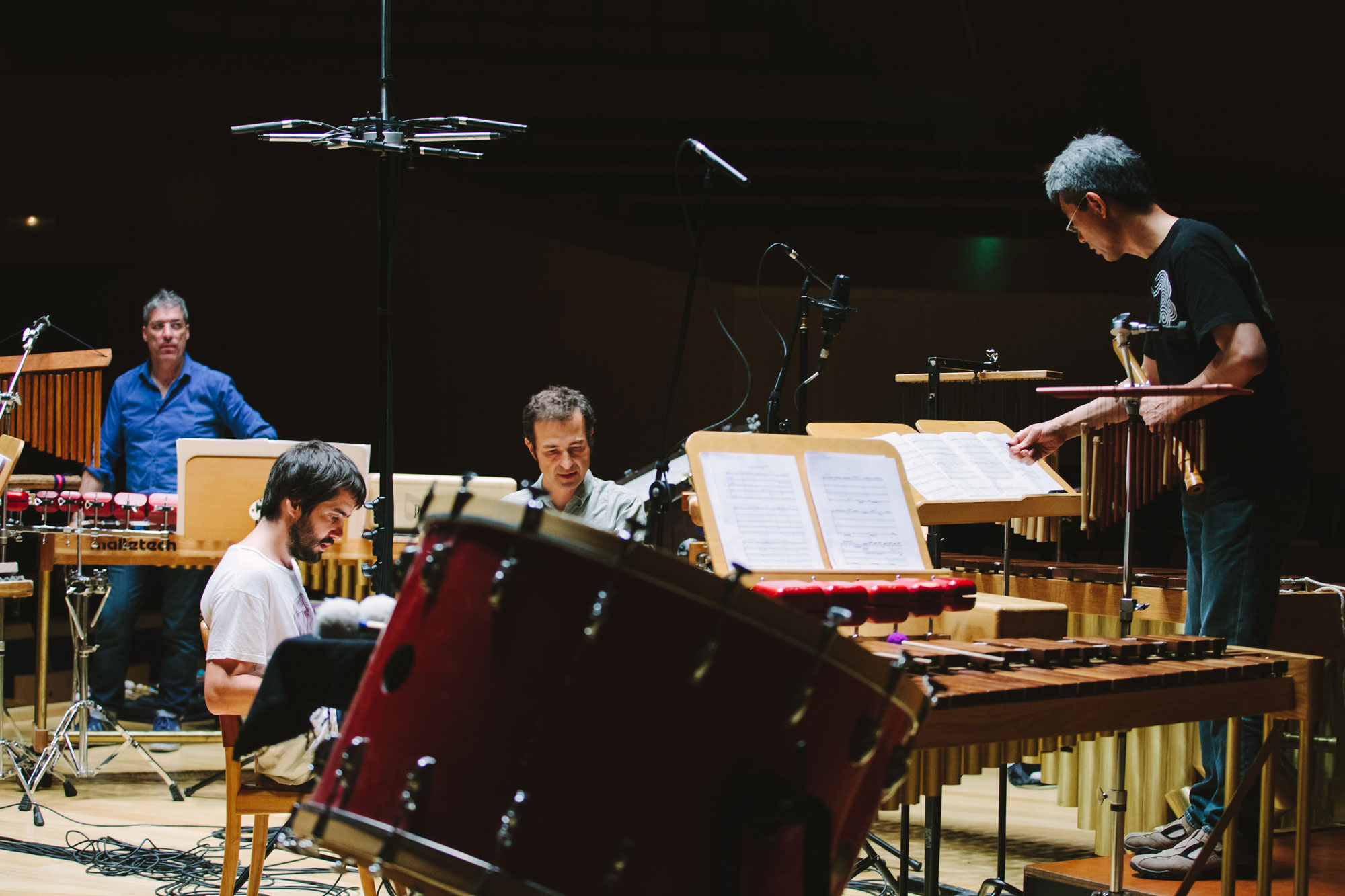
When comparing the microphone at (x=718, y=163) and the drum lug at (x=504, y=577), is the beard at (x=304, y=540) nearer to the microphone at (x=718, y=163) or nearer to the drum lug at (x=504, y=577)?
the microphone at (x=718, y=163)

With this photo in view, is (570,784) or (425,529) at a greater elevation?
(425,529)

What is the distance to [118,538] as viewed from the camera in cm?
415

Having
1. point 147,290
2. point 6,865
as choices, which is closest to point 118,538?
point 6,865

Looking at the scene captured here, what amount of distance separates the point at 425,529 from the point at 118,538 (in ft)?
10.6

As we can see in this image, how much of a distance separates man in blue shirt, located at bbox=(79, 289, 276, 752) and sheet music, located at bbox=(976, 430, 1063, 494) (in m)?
3.08

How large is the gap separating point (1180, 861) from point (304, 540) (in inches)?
74.6

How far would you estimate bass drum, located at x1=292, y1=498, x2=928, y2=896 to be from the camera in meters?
1.25

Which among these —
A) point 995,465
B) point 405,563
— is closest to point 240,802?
point 405,563

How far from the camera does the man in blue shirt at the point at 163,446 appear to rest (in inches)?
193

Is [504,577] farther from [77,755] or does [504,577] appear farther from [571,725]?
[77,755]

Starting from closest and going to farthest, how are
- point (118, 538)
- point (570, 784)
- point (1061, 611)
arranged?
1. point (570, 784)
2. point (1061, 611)
3. point (118, 538)

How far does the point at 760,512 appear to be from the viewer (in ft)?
7.04

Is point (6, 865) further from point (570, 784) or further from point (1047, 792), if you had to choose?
point (1047, 792)

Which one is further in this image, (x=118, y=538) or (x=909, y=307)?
(x=909, y=307)
